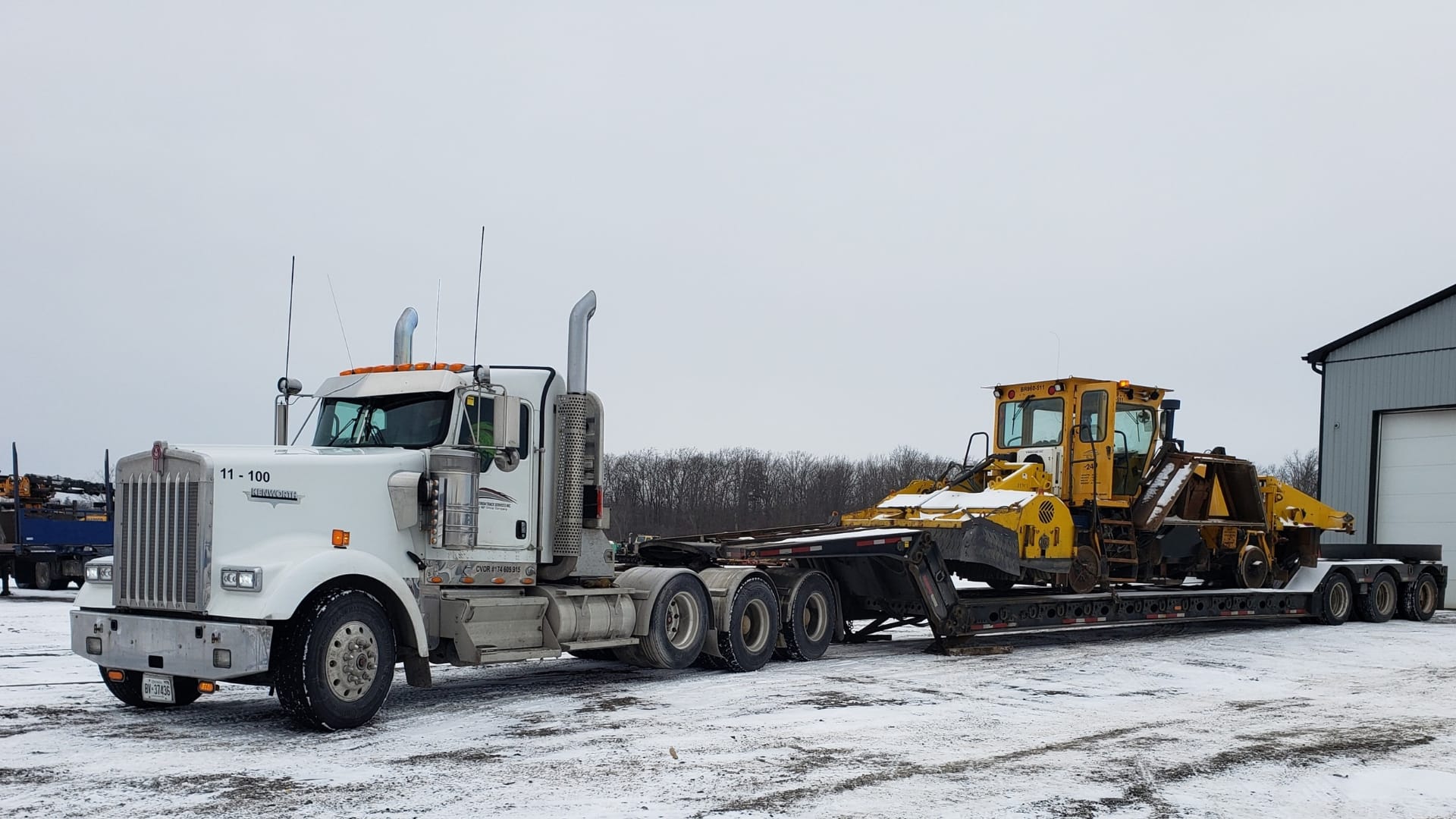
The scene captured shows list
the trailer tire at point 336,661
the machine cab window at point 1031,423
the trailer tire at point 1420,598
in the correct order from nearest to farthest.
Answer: the trailer tire at point 336,661
the machine cab window at point 1031,423
the trailer tire at point 1420,598

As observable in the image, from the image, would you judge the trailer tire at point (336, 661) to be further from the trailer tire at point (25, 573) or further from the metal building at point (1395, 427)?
the metal building at point (1395, 427)

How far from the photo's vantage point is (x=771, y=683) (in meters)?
12.0

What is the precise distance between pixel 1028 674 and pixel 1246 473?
746 centimetres

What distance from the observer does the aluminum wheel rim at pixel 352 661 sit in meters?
9.11

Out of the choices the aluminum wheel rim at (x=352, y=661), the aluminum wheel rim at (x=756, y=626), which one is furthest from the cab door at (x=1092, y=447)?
the aluminum wheel rim at (x=352, y=661)

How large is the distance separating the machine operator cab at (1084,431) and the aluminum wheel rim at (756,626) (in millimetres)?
5241

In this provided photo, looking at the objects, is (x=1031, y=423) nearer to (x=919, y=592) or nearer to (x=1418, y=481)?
(x=919, y=592)

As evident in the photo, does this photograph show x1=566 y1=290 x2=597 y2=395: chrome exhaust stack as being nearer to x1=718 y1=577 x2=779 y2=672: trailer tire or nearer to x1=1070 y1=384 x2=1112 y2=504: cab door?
x1=718 y1=577 x2=779 y2=672: trailer tire

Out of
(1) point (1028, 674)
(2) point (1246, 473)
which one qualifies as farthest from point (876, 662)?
(2) point (1246, 473)

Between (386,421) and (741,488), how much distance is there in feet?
214

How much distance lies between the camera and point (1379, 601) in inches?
812

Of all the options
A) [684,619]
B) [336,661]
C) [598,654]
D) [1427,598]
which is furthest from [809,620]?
[1427,598]

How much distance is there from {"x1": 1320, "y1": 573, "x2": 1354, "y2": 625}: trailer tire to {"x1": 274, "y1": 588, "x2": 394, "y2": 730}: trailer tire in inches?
602

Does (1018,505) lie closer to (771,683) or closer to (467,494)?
(771,683)
